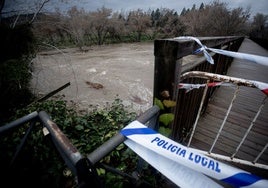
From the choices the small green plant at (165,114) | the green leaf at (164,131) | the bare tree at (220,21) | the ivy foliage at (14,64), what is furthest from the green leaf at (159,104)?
the bare tree at (220,21)

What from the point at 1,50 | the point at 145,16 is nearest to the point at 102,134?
the point at 1,50

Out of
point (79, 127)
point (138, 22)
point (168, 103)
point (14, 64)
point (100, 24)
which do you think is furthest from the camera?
point (138, 22)

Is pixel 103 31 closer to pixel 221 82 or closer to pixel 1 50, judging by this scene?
pixel 1 50

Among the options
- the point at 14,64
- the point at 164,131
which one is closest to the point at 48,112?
the point at 14,64

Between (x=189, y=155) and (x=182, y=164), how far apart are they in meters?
0.07

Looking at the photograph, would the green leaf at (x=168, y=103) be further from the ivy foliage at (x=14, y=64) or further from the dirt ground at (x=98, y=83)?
the ivy foliage at (x=14, y=64)

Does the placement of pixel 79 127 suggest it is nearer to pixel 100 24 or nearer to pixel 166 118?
pixel 166 118

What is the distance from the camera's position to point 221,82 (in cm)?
175

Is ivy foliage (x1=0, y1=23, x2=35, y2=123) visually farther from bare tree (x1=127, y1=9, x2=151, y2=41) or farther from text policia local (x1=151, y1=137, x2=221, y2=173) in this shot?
bare tree (x1=127, y1=9, x2=151, y2=41)

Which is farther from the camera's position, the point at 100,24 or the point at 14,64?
the point at 100,24

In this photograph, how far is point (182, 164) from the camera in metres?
0.91

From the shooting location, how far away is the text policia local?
2.88ft

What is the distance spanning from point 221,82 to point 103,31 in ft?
118

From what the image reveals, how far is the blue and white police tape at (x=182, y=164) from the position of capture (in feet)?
2.75
